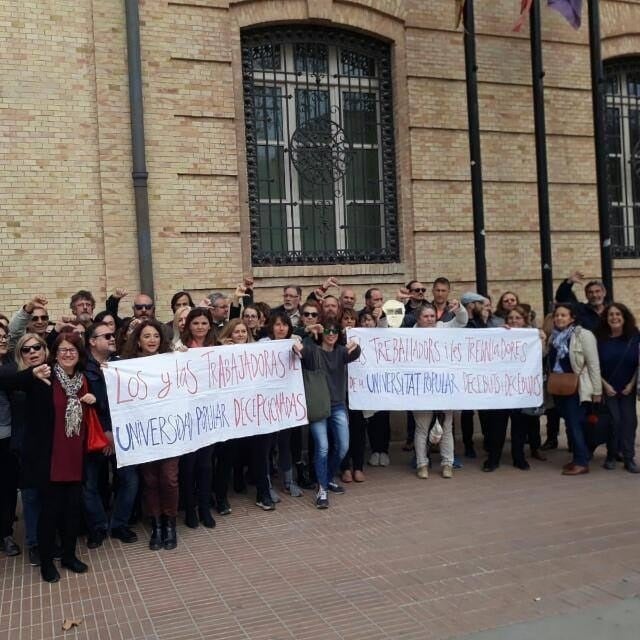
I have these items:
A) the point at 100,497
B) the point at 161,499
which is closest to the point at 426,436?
the point at 161,499

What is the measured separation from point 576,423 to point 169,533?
410 cm

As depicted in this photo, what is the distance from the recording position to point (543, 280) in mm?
10438

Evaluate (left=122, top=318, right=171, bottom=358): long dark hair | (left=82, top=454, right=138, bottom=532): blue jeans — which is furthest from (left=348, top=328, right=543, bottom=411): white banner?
(left=82, top=454, right=138, bottom=532): blue jeans

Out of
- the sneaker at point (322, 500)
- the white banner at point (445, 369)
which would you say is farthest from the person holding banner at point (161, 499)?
the white banner at point (445, 369)

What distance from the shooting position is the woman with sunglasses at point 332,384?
648 cm

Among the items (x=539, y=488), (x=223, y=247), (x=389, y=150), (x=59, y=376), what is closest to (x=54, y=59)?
(x=223, y=247)

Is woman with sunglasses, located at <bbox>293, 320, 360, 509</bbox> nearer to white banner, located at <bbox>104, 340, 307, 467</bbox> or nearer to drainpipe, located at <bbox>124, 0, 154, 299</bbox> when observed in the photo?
white banner, located at <bbox>104, 340, 307, 467</bbox>

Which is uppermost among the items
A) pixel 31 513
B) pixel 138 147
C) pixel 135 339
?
pixel 138 147

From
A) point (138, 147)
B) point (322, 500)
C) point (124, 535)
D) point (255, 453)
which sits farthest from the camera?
point (138, 147)

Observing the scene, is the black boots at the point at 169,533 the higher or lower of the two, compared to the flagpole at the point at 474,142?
lower

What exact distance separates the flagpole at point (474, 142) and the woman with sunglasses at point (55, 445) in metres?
6.32

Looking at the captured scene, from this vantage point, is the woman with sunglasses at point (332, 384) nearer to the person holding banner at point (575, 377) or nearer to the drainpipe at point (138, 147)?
the person holding banner at point (575, 377)

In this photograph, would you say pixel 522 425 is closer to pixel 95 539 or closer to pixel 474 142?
pixel 474 142

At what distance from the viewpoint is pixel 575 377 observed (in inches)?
282
